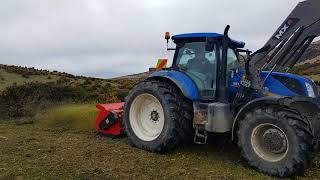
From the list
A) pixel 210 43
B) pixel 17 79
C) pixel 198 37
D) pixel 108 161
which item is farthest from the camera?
pixel 17 79

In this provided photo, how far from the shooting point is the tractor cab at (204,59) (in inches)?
327

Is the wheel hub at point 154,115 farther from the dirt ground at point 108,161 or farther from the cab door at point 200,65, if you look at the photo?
the cab door at point 200,65

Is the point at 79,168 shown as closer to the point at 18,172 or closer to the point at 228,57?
the point at 18,172

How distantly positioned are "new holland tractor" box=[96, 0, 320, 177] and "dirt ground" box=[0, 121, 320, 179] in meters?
0.35

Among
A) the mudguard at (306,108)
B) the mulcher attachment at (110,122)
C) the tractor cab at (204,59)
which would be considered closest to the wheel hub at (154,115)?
the tractor cab at (204,59)

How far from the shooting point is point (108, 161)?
26.0 ft

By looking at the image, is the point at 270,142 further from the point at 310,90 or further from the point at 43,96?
the point at 43,96

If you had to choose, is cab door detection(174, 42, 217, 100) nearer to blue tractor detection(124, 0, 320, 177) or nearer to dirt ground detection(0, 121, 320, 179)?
blue tractor detection(124, 0, 320, 177)

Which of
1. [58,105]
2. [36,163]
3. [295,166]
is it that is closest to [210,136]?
[295,166]

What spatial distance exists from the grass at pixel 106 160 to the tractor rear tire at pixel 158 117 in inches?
10.1

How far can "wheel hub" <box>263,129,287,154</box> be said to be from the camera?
275 inches

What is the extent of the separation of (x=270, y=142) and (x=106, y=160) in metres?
2.93

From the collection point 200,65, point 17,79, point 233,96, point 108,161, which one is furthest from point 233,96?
point 17,79

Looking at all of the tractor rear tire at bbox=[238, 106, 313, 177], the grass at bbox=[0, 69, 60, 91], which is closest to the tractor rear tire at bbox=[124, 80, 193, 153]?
the tractor rear tire at bbox=[238, 106, 313, 177]
